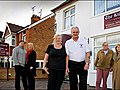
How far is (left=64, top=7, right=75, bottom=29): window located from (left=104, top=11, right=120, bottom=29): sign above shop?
5018 millimetres

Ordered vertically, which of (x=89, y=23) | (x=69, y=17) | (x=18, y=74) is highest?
(x=69, y=17)

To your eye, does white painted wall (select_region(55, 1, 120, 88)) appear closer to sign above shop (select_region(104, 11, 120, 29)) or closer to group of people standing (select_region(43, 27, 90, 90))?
sign above shop (select_region(104, 11, 120, 29))

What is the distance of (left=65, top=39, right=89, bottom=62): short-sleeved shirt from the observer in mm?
6117

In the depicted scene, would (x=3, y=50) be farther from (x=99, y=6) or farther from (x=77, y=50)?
(x=77, y=50)

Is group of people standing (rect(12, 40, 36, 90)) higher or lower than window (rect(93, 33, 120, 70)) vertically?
lower

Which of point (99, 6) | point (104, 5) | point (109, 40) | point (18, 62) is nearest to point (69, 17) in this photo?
point (99, 6)

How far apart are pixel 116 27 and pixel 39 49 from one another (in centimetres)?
1913

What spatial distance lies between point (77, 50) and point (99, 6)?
9142 mm

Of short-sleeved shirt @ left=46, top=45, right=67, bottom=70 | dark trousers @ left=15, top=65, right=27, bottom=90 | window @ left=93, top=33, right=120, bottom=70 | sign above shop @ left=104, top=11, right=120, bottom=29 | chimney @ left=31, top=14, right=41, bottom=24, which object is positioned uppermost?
chimney @ left=31, top=14, right=41, bottom=24

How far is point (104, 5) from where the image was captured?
1441cm

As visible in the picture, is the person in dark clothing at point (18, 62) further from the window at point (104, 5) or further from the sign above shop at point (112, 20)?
the window at point (104, 5)

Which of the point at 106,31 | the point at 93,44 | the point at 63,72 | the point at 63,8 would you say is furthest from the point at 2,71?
the point at 63,72

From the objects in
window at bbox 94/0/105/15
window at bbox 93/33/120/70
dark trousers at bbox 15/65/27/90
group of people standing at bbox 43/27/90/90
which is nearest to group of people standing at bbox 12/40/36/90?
dark trousers at bbox 15/65/27/90

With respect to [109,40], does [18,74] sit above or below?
below
